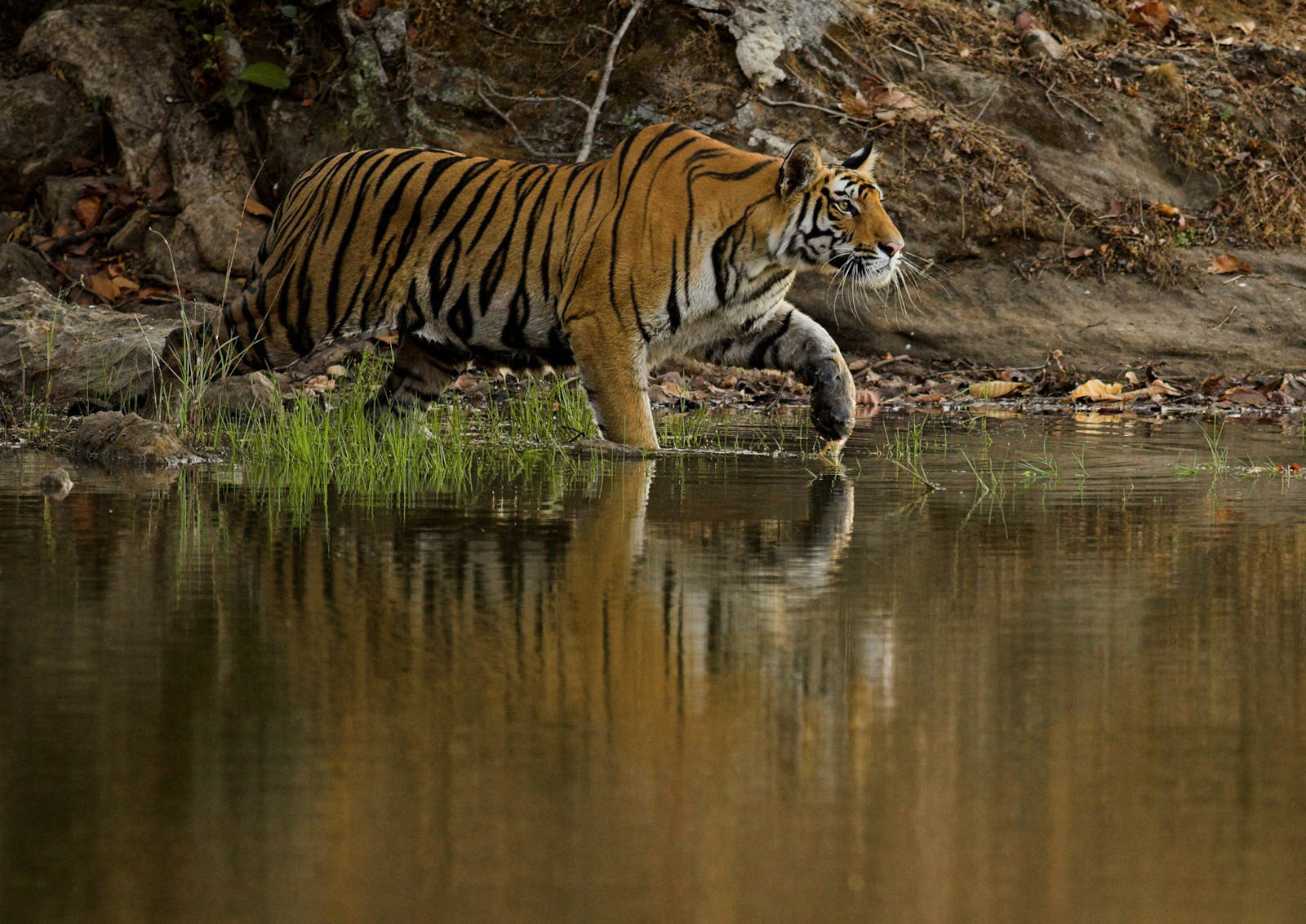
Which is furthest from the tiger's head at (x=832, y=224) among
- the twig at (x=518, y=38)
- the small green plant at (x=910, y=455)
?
the twig at (x=518, y=38)

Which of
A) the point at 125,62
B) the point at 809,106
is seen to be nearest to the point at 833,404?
the point at 809,106

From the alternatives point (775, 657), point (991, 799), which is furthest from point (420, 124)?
point (991, 799)

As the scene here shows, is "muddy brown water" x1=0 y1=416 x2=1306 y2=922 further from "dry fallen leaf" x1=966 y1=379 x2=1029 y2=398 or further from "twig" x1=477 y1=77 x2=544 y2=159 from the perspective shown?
"twig" x1=477 y1=77 x2=544 y2=159

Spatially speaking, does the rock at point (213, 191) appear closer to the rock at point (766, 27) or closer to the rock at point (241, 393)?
the rock at point (766, 27)

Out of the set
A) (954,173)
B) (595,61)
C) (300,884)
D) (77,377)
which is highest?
(595,61)

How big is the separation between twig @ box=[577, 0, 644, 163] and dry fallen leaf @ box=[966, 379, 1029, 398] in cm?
339

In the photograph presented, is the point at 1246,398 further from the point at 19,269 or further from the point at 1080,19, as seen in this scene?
the point at 19,269

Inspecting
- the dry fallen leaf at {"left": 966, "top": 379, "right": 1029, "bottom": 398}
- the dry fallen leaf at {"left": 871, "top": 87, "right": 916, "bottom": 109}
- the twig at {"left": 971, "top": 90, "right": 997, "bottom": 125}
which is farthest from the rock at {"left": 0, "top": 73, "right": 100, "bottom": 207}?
the dry fallen leaf at {"left": 966, "top": 379, "right": 1029, "bottom": 398}

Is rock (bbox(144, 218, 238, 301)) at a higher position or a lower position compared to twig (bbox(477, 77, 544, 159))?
lower

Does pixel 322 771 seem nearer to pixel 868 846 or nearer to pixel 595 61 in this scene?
pixel 868 846

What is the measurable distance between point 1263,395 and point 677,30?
544 cm

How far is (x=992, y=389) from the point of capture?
37.0 ft

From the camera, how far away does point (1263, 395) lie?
35.5 feet

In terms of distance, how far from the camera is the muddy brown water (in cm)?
218
